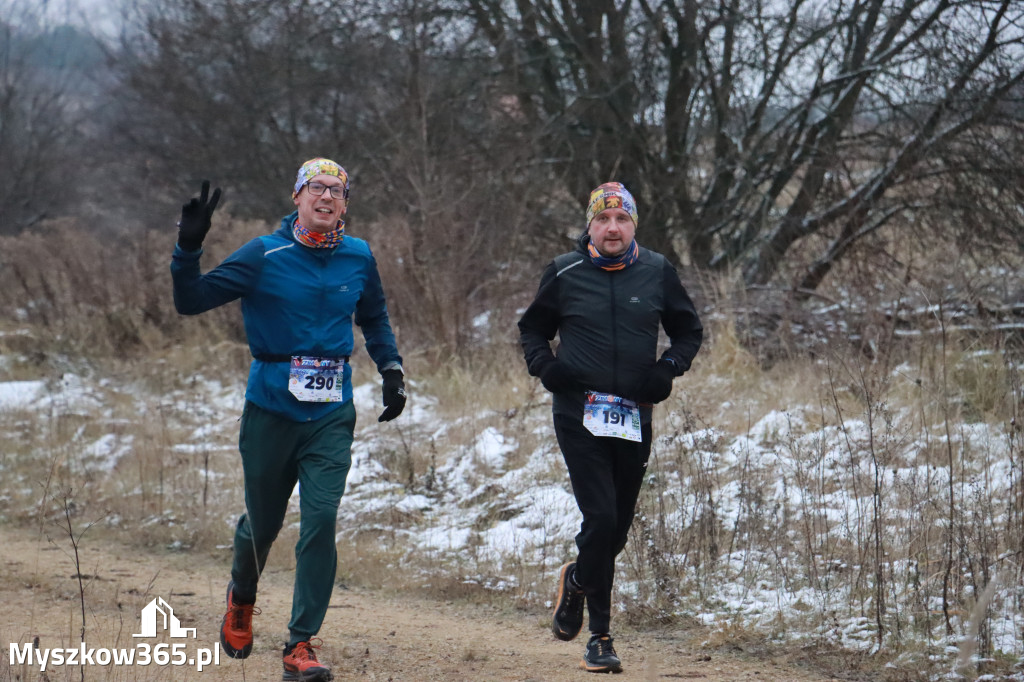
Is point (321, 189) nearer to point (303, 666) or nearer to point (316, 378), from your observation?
point (316, 378)

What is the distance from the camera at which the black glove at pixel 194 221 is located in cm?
432

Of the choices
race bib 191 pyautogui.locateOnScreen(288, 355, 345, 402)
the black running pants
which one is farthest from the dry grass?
race bib 191 pyautogui.locateOnScreen(288, 355, 345, 402)

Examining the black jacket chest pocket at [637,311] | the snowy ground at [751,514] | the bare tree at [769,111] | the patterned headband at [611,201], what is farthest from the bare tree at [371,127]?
the black jacket chest pocket at [637,311]

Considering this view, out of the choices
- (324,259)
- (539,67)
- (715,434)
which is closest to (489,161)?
(539,67)

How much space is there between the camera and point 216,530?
809 centimetres

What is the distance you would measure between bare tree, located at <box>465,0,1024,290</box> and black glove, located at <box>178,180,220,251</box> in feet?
27.8

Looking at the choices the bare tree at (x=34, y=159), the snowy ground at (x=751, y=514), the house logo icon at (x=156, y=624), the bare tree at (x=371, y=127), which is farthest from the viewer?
the bare tree at (x=34, y=159)

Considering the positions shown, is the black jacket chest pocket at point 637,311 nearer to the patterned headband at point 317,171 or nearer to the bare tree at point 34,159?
the patterned headband at point 317,171

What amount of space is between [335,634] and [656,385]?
232 centimetres

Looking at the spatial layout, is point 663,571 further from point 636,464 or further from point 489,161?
point 489,161

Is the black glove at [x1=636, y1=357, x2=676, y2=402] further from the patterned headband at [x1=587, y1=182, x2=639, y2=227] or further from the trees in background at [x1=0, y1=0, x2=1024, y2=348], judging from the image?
the trees in background at [x1=0, y1=0, x2=1024, y2=348]

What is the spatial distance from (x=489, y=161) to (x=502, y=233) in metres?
1.83

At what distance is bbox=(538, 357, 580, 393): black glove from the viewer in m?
4.60

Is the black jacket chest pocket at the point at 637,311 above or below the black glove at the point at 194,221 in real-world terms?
below
